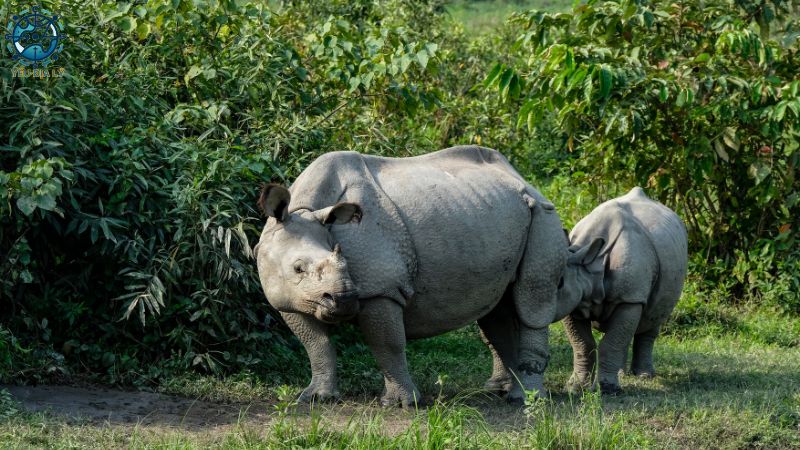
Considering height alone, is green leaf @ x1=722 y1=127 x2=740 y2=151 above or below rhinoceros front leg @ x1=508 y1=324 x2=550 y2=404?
above

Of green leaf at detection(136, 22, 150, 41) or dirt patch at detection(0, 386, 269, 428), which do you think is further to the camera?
green leaf at detection(136, 22, 150, 41)

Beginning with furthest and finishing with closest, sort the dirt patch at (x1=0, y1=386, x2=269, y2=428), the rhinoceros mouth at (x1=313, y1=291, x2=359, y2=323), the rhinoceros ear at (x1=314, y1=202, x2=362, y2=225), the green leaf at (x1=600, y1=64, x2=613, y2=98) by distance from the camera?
the green leaf at (x1=600, y1=64, x2=613, y2=98), the rhinoceros ear at (x1=314, y1=202, x2=362, y2=225), the dirt patch at (x1=0, y1=386, x2=269, y2=428), the rhinoceros mouth at (x1=313, y1=291, x2=359, y2=323)

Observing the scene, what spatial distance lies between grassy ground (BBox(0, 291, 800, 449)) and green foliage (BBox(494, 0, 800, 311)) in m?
1.27

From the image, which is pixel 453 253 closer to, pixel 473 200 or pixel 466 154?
pixel 473 200

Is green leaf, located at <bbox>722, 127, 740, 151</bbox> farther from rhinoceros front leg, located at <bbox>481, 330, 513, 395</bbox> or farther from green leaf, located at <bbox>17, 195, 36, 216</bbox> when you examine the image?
green leaf, located at <bbox>17, 195, 36, 216</bbox>

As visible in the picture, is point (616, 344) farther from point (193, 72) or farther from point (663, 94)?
point (193, 72)

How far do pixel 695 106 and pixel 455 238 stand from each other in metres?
4.26

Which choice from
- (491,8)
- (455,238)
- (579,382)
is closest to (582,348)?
(579,382)

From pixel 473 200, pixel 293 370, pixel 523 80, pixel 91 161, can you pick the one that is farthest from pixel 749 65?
pixel 91 161

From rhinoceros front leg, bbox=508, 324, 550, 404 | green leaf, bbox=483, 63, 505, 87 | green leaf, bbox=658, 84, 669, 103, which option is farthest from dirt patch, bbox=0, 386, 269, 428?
green leaf, bbox=658, 84, 669, 103

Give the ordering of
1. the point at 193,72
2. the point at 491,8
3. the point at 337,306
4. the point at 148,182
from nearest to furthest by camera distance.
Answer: the point at 337,306 → the point at 148,182 → the point at 193,72 → the point at 491,8

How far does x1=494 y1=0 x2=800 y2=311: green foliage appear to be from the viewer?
9766mm

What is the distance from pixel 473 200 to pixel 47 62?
280 centimetres

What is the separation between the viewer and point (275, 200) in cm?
632
